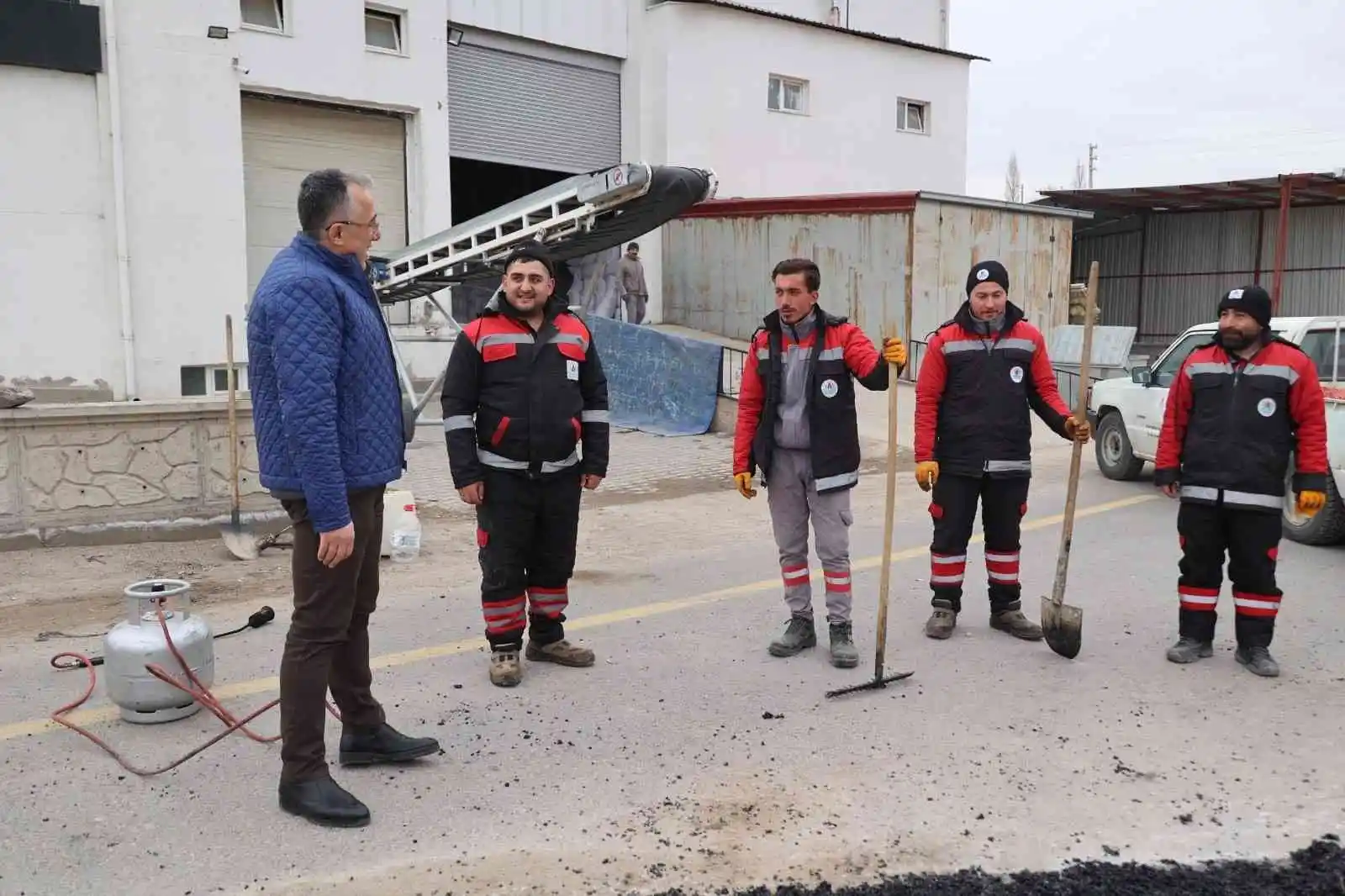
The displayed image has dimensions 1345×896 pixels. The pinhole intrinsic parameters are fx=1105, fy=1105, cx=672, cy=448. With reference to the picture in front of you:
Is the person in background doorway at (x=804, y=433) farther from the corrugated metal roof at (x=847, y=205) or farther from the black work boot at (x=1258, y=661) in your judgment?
the corrugated metal roof at (x=847, y=205)

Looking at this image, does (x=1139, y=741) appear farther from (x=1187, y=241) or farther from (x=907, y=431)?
(x=1187, y=241)

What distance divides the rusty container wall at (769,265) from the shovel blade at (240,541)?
1260cm

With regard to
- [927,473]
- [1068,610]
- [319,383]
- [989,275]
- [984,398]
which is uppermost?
[989,275]

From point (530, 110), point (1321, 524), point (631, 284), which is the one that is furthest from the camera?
point (631, 284)

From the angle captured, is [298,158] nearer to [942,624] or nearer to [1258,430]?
[942,624]

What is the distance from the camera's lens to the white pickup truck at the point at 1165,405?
25.2 feet

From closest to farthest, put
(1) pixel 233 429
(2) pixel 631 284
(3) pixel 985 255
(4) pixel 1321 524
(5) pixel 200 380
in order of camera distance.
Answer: (1) pixel 233 429 < (4) pixel 1321 524 < (5) pixel 200 380 < (3) pixel 985 255 < (2) pixel 631 284

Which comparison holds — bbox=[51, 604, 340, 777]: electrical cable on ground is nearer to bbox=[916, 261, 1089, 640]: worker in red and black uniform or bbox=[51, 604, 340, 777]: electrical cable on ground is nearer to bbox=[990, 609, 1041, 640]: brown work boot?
bbox=[916, 261, 1089, 640]: worker in red and black uniform

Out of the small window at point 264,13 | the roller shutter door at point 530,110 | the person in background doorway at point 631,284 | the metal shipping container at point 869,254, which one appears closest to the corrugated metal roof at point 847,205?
the metal shipping container at point 869,254

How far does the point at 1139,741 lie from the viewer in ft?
14.0

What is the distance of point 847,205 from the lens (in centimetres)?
1873

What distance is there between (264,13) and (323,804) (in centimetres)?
1452

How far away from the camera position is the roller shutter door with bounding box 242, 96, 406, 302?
50.8 ft

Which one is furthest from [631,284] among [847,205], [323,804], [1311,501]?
[323,804]
